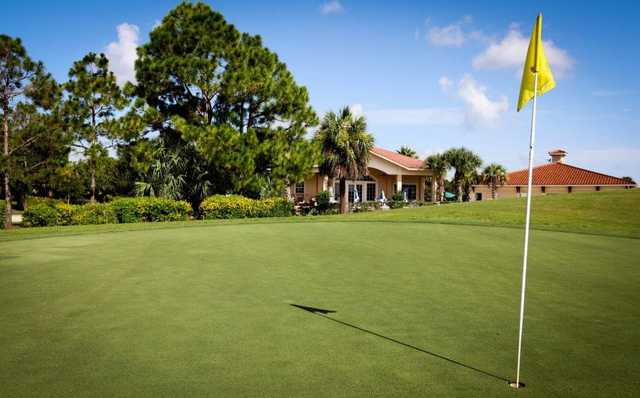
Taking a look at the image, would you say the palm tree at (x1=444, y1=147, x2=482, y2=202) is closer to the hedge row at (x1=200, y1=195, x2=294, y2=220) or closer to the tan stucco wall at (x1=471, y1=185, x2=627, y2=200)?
the tan stucco wall at (x1=471, y1=185, x2=627, y2=200)

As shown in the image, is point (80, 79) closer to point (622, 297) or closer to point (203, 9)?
point (203, 9)

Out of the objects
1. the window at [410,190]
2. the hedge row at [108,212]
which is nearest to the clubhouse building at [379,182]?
the window at [410,190]

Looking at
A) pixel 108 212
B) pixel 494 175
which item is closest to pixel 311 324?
pixel 108 212

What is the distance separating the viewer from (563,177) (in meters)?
53.8

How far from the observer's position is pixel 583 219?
23.5 metres

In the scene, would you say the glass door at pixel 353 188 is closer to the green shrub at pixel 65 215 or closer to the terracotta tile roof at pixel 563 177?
the terracotta tile roof at pixel 563 177

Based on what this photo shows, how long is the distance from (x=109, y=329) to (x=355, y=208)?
98.4 ft

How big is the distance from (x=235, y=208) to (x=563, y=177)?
4426 centimetres

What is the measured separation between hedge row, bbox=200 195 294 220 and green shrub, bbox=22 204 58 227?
6878mm

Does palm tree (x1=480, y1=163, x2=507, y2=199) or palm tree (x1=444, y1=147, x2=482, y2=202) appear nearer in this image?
palm tree (x1=444, y1=147, x2=482, y2=202)

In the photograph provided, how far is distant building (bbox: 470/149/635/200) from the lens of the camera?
5181 centimetres

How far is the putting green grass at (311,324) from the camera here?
A: 3.89m

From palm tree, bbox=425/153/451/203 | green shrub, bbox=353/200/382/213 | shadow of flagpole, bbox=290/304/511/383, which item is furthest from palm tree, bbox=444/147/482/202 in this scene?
shadow of flagpole, bbox=290/304/511/383

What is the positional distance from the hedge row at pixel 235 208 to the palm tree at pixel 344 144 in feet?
25.5
